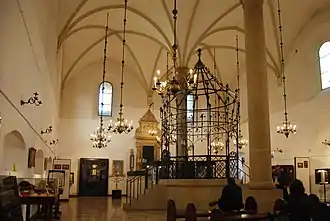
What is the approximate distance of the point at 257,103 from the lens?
29.6 feet

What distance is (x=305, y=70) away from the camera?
55.3 ft

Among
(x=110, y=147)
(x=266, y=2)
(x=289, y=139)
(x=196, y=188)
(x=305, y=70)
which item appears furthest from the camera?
(x=110, y=147)

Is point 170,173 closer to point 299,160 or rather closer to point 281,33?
point 299,160

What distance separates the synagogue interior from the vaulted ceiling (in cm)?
7

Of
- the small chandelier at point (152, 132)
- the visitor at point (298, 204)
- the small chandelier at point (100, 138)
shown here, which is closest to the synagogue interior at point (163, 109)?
the visitor at point (298, 204)

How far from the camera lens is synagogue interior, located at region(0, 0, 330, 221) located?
23.8 ft

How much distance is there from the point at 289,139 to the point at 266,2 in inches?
267

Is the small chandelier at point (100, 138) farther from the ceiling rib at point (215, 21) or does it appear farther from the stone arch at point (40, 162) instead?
the ceiling rib at point (215, 21)

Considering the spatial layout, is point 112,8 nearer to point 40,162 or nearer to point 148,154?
point 40,162

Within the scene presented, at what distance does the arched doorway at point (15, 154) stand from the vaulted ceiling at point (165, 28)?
7978 mm

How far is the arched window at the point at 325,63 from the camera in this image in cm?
1567

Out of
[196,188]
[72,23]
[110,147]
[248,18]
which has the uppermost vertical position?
[72,23]

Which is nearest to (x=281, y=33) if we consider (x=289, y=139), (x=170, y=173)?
(x=289, y=139)

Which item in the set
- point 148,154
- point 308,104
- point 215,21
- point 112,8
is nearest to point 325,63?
point 308,104
